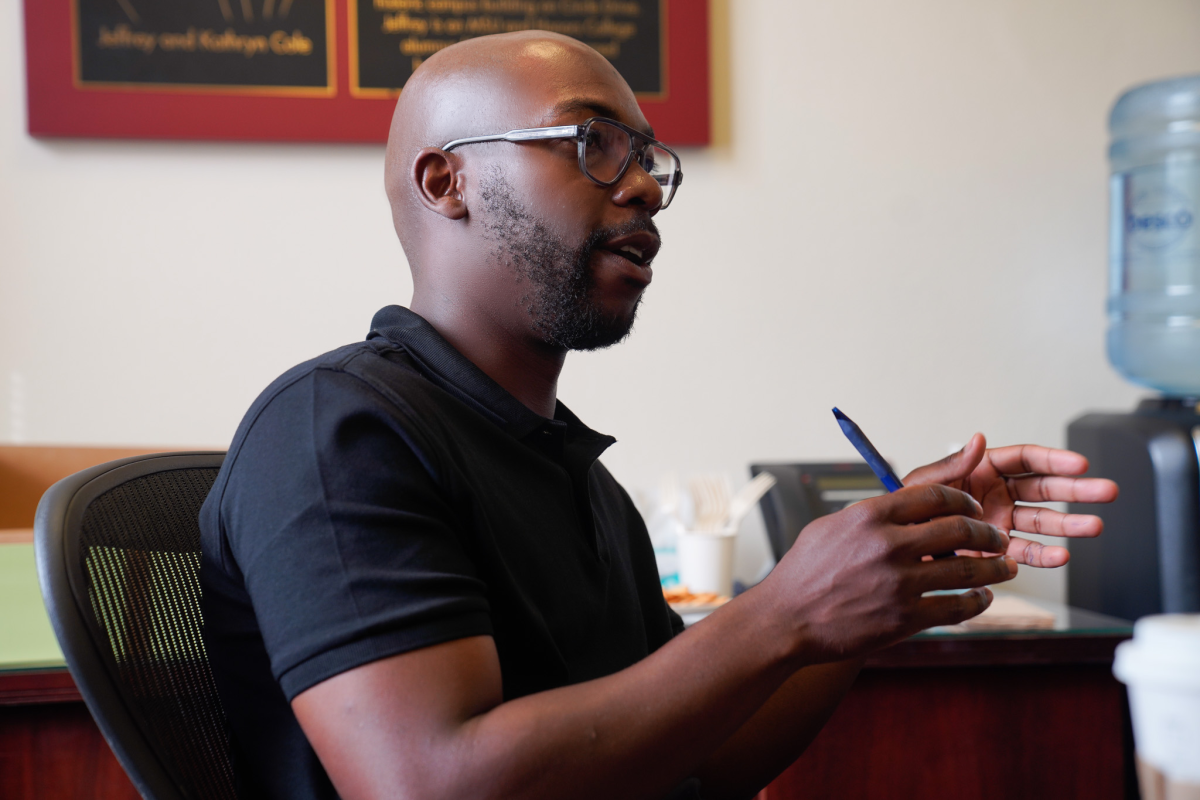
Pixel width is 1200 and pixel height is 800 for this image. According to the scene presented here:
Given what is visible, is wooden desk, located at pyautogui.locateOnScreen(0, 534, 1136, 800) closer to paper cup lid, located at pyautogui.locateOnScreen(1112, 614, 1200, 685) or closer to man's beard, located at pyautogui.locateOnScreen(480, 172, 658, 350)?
man's beard, located at pyautogui.locateOnScreen(480, 172, 658, 350)

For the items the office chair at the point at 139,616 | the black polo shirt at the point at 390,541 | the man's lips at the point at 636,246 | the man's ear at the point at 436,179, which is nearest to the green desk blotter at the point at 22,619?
the office chair at the point at 139,616

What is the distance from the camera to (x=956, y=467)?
3.13ft

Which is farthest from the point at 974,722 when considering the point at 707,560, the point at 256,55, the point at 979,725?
Answer: the point at 256,55

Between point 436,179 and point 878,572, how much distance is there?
58 cm

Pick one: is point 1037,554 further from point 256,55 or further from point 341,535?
point 256,55

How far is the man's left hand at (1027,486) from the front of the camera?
0.88m

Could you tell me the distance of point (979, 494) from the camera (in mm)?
1004

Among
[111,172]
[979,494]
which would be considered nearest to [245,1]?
[111,172]

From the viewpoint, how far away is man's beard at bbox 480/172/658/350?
929mm

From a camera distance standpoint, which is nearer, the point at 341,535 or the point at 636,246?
the point at 341,535

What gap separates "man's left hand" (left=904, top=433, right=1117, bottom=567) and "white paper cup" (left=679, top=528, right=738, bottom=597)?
70 centimetres

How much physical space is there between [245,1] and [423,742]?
5.53 feet

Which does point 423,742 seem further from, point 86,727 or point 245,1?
point 245,1

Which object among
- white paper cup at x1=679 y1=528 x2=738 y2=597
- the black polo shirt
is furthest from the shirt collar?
white paper cup at x1=679 y1=528 x2=738 y2=597
